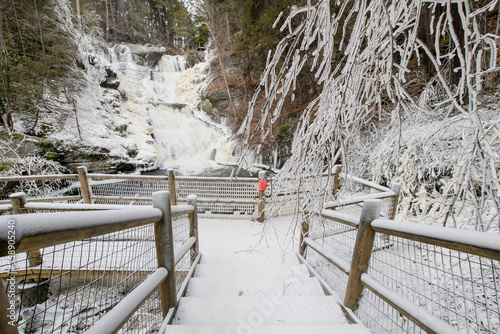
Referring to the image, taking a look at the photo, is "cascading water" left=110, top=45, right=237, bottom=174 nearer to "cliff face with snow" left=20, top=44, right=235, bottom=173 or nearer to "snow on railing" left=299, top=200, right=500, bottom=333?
"cliff face with snow" left=20, top=44, right=235, bottom=173

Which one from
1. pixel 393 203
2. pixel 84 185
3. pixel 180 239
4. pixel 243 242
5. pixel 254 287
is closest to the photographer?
pixel 254 287

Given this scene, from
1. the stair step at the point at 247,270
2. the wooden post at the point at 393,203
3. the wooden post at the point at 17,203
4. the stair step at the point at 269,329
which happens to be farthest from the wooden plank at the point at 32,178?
the wooden post at the point at 393,203

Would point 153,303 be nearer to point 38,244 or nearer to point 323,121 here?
point 38,244

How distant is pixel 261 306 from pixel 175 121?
1331 cm

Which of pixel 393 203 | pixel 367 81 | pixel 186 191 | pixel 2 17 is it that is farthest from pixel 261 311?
pixel 2 17

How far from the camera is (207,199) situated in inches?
175

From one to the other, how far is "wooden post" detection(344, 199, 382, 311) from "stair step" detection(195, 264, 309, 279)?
844 millimetres

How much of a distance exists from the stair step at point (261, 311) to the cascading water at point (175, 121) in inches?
371

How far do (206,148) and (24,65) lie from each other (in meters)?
8.41

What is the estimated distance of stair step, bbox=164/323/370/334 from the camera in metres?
1.32

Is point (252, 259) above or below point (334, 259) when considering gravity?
below

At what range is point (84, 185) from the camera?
4.18 meters

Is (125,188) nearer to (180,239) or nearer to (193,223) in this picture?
(193,223)

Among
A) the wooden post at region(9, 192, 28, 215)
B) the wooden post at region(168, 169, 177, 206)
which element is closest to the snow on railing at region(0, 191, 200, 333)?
the wooden post at region(9, 192, 28, 215)
